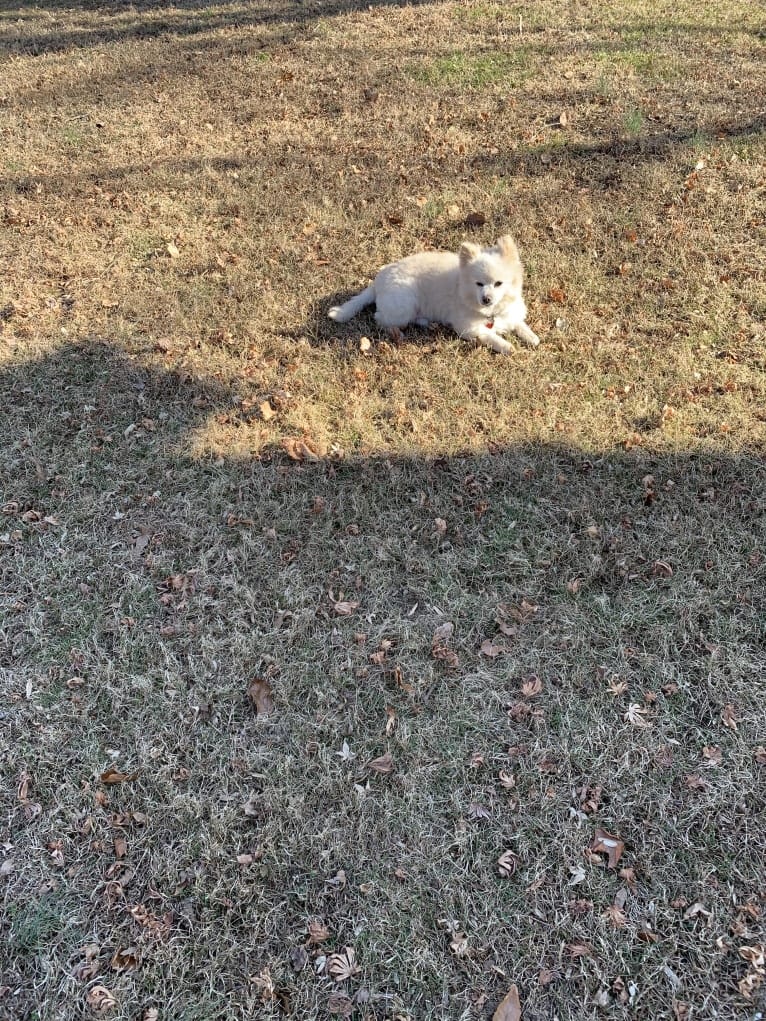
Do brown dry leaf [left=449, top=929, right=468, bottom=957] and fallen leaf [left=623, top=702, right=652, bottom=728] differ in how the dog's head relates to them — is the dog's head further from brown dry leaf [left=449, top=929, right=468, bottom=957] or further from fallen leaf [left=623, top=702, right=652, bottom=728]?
brown dry leaf [left=449, top=929, right=468, bottom=957]

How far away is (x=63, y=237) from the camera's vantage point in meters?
6.02

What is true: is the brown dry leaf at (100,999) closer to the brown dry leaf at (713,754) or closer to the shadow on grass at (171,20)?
the brown dry leaf at (713,754)

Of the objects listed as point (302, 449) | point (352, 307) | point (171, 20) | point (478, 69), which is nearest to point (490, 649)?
point (302, 449)

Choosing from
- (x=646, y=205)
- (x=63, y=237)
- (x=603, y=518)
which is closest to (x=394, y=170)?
(x=646, y=205)

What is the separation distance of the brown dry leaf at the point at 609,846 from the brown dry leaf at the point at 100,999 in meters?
1.70

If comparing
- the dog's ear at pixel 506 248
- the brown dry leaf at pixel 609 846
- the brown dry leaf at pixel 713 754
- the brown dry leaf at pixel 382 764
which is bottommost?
the brown dry leaf at pixel 609 846

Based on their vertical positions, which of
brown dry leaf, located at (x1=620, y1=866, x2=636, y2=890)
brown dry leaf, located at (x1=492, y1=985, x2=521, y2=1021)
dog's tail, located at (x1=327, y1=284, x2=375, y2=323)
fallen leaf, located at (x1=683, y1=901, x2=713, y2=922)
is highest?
dog's tail, located at (x1=327, y1=284, x2=375, y2=323)

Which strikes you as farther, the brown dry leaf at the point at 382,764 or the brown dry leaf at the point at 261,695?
the brown dry leaf at the point at 261,695

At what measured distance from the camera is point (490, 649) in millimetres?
3215

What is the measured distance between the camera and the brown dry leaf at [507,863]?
2.60m

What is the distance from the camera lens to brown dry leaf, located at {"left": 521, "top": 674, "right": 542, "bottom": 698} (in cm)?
307

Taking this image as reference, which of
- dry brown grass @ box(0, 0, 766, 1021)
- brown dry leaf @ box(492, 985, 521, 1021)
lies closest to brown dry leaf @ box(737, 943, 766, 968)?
dry brown grass @ box(0, 0, 766, 1021)

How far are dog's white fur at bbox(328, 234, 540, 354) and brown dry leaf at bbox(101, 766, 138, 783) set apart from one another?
3090 mm

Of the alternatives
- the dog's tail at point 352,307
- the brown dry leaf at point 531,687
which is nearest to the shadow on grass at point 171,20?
the dog's tail at point 352,307
